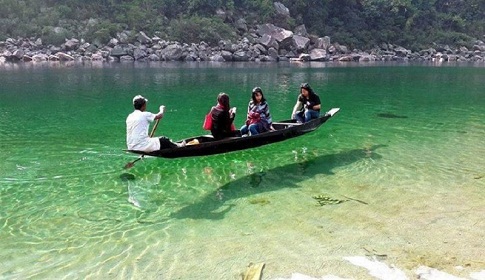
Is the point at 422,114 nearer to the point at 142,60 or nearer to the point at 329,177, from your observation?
the point at 329,177

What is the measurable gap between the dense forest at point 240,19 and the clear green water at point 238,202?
44891 mm

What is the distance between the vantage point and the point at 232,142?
10.3 m

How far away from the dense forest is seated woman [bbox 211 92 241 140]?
51.0m

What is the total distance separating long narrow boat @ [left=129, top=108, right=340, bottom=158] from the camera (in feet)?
29.8

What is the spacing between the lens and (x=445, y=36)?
78375mm

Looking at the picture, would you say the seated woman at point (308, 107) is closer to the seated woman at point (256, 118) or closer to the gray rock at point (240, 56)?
the seated woman at point (256, 118)

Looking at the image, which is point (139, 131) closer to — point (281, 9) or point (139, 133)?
point (139, 133)

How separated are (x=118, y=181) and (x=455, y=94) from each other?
23.3m

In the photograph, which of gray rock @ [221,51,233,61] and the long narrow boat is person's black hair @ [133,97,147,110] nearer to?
the long narrow boat

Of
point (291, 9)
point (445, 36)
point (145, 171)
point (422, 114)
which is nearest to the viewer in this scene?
point (145, 171)

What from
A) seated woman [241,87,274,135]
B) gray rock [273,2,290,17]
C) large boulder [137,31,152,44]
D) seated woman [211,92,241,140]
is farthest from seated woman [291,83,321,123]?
gray rock [273,2,290,17]

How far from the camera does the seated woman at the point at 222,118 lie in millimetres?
10266

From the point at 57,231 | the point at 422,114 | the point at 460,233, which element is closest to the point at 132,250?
the point at 57,231

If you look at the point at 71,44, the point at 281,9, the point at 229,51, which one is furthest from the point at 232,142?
the point at 281,9
